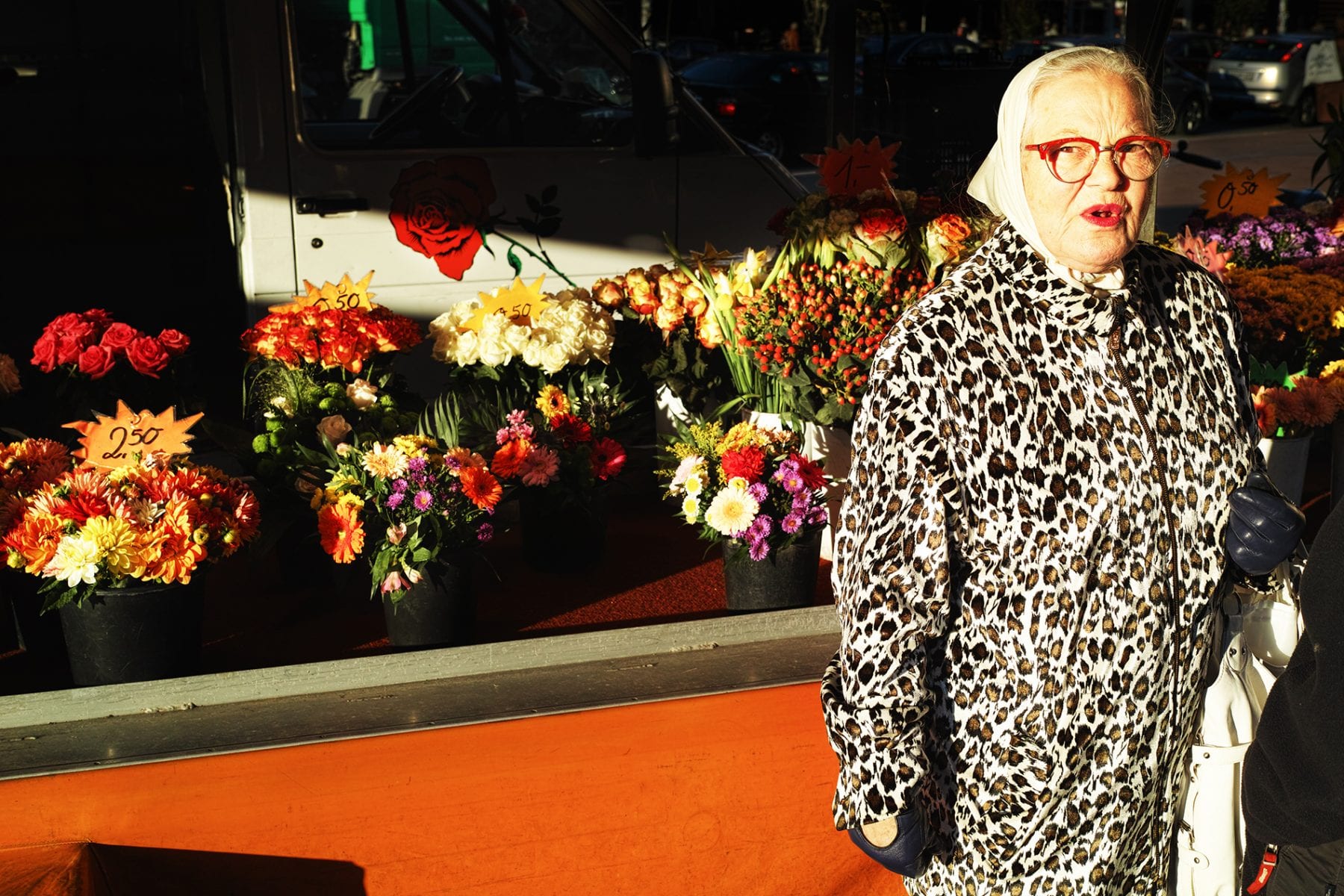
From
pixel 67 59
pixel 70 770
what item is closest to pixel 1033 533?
pixel 70 770

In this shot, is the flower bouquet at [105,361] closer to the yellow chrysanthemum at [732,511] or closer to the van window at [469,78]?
the yellow chrysanthemum at [732,511]

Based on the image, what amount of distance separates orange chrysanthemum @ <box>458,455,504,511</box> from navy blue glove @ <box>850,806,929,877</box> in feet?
3.33

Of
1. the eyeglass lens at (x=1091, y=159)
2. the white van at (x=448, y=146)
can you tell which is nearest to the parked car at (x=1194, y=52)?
the white van at (x=448, y=146)

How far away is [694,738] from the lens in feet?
7.23

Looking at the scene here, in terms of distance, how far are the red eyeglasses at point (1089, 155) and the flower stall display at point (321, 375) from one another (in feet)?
4.81

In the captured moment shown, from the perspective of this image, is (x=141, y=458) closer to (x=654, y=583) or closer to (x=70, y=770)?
(x=70, y=770)

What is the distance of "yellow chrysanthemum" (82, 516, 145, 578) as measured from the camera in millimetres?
2029

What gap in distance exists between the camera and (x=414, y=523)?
2.27m

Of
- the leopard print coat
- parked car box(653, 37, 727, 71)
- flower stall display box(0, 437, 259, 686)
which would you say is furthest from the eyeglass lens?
parked car box(653, 37, 727, 71)

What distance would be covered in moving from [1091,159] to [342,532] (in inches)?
55.8

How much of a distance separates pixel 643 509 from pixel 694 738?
3.53ft

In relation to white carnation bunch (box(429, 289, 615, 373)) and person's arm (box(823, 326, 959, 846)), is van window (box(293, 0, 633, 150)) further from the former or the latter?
person's arm (box(823, 326, 959, 846))

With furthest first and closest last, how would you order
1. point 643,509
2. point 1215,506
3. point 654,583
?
point 643,509 < point 654,583 < point 1215,506

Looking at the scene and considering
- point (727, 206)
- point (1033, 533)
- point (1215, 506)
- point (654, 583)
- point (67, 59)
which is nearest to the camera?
point (1033, 533)
